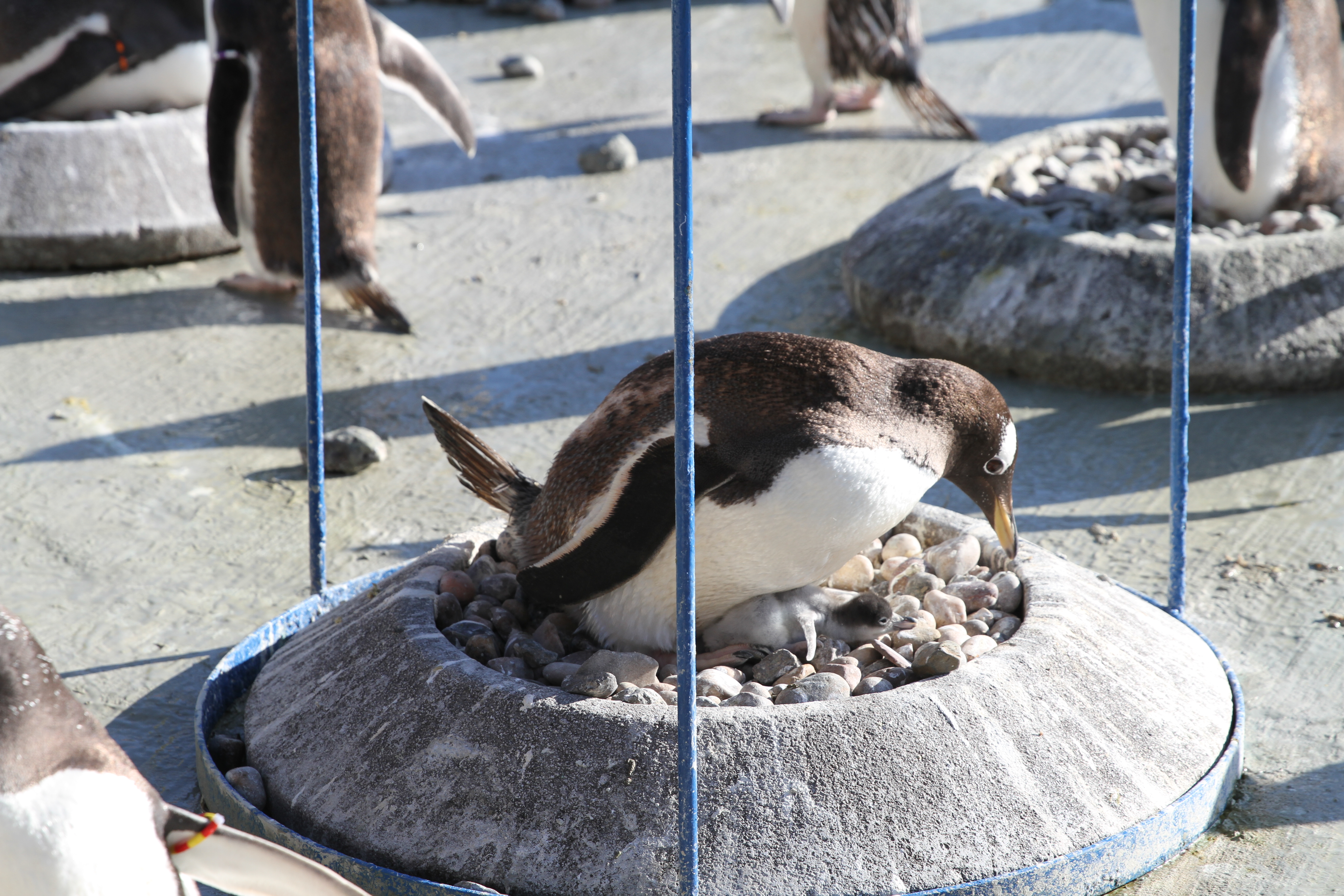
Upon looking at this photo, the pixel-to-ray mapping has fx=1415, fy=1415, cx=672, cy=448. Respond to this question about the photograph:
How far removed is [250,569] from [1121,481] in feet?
7.57

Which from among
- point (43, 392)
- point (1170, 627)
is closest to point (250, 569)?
point (43, 392)

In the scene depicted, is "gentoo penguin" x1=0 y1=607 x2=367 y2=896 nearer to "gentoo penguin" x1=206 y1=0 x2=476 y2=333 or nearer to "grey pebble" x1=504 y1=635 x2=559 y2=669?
"grey pebble" x1=504 y1=635 x2=559 y2=669

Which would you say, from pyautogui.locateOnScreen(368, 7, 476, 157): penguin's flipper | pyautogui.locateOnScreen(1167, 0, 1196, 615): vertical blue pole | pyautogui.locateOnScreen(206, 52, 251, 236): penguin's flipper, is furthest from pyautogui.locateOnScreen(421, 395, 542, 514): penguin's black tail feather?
pyautogui.locateOnScreen(368, 7, 476, 157): penguin's flipper

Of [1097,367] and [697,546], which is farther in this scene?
[1097,367]

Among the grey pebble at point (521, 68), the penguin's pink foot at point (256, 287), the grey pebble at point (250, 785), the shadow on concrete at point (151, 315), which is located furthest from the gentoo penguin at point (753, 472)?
the grey pebble at point (521, 68)

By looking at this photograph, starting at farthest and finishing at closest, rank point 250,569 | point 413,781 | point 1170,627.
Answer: point 250,569 → point 1170,627 → point 413,781

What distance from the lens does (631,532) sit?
2.29 meters

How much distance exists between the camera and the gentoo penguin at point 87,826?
1.67 metres

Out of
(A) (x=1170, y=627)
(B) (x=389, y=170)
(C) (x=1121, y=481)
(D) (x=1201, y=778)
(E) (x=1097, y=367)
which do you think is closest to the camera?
(D) (x=1201, y=778)

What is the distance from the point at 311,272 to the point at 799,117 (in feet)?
15.0

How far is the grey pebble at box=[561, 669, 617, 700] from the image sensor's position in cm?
223

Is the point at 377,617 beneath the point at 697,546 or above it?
beneath

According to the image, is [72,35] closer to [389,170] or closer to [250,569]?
[389,170]

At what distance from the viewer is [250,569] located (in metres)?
3.47
